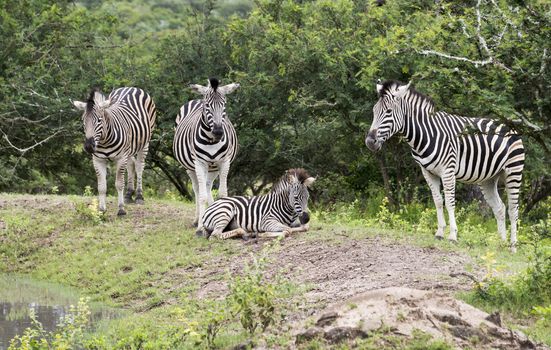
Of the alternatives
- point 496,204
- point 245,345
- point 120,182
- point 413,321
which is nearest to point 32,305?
point 120,182

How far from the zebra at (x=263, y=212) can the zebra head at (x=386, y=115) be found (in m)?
1.11

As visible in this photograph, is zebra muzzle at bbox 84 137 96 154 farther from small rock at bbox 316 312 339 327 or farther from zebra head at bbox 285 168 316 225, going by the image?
small rock at bbox 316 312 339 327

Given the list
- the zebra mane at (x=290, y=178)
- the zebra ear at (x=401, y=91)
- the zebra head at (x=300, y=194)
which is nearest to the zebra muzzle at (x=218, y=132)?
the zebra mane at (x=290, y=178)

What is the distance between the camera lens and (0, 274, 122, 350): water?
36.7 feet

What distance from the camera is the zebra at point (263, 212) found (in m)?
13.9

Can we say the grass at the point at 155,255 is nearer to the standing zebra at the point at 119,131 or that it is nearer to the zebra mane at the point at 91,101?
the standing zebra at the point at 119,131

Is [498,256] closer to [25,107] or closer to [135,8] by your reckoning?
[25,107]

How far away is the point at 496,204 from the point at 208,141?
4.63 meters

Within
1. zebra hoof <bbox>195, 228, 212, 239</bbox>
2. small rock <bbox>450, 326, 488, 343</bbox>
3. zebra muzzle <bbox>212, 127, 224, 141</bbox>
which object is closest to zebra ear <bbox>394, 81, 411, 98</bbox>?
zebra muzzle <bbox>212, 127, 224, 141</bbox>

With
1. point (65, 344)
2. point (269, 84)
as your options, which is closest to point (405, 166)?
point (269, 84)

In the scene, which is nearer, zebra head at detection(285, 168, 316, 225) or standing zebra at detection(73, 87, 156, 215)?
zebra head at detection(285, 168, 316, 225)

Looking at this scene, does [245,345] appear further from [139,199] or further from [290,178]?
[139,199]

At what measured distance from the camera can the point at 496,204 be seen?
14750 millimetres

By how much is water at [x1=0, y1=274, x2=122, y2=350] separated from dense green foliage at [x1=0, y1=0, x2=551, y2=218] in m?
6.90
